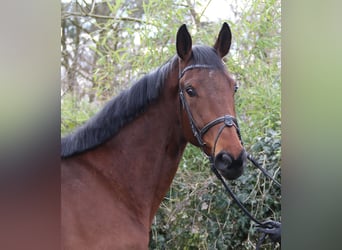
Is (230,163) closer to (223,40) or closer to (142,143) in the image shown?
(142,143)

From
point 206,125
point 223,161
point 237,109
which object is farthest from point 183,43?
point 237,109

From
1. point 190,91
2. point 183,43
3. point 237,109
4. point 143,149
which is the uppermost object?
point 183,43

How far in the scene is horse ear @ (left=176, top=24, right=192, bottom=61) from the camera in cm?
157

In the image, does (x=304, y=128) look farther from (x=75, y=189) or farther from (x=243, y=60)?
(x=243, y=60)

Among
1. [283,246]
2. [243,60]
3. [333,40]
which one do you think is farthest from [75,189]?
[243,60]

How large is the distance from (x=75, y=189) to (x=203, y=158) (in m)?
1.16

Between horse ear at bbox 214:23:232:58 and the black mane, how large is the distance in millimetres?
45

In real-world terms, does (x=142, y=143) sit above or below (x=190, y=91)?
below

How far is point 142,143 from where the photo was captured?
1.62 metres

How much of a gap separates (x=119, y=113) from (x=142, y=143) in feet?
0.44

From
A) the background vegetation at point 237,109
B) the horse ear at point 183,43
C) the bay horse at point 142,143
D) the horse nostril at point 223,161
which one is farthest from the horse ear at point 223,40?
the background vegetation at point 237,109

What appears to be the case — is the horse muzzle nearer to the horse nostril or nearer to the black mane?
the horse nostril

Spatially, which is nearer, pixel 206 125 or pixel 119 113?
pixel 206 125

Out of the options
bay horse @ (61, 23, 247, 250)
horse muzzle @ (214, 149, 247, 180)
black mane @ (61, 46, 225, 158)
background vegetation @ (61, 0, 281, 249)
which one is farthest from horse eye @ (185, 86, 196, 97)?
background vegetation @ (61, 0, 281, 249)
